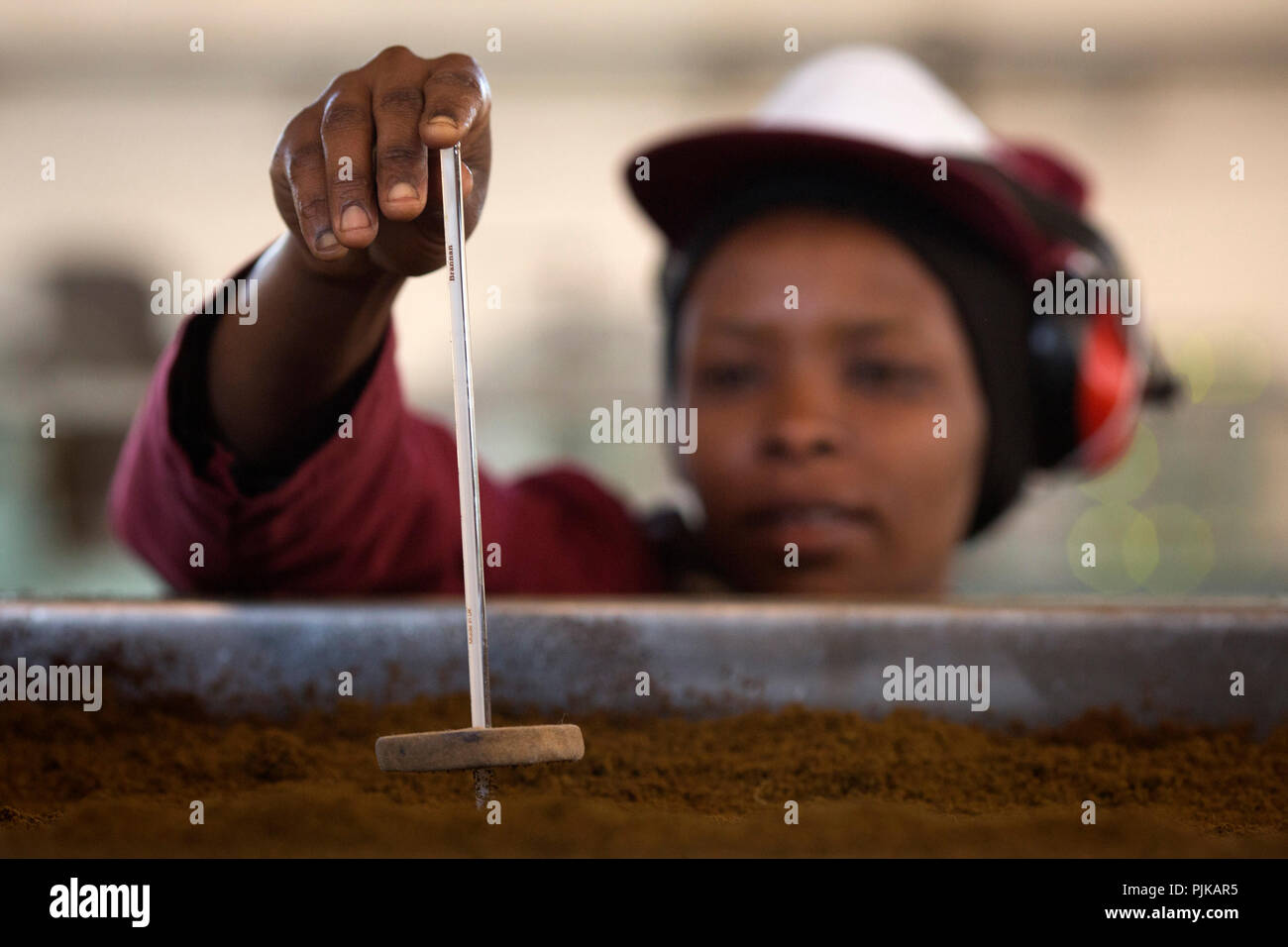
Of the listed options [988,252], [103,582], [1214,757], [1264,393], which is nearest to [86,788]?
[1214,757]

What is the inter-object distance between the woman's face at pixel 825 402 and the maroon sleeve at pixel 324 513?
0.16 meters

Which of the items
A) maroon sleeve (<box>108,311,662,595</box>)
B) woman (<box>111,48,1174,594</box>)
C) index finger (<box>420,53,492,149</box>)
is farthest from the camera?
woman (<box>111,48,1174,594</box>)

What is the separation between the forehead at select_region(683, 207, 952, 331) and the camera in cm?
80

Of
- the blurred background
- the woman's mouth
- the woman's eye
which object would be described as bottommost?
the woman's mouth

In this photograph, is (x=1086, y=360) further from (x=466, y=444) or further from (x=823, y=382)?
(x=466, y=444)

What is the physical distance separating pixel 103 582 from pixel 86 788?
246 cm

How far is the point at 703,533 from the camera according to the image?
877 mm

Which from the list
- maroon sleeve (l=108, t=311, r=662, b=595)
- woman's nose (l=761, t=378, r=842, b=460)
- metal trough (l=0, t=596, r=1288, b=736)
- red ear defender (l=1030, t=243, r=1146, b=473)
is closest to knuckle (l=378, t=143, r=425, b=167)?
maroon sleeve (l=108, t=311, r=662, b=595)

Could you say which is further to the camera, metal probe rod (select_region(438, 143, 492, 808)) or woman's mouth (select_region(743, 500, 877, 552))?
woman's mouth (select_region(743, 500, 877, 552))

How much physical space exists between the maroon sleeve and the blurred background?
2.14m

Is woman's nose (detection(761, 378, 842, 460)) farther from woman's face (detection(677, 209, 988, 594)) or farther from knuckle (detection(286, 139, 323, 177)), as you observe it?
knuckle (detection(286, 139, 323, 177))

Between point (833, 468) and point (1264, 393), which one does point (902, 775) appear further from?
point (1264, 393)

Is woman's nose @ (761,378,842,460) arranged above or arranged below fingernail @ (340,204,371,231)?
below

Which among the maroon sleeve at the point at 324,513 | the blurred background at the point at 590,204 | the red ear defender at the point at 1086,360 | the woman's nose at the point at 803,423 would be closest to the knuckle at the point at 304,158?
the maroon sleeve at the point at 324,513
